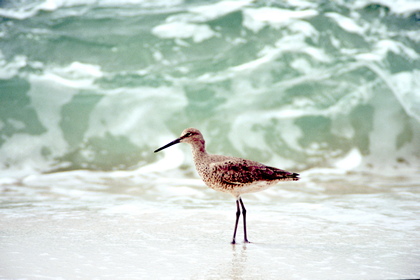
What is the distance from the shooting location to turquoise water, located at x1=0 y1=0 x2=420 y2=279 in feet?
13.0

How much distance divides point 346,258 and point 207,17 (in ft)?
28.6

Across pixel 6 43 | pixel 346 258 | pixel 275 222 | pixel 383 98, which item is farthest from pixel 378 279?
pixel 6 43

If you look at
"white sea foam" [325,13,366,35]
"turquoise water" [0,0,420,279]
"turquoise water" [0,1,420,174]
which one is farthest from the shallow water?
"white sea foam" [325,13,366,35]

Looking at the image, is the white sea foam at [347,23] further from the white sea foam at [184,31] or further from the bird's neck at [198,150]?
the bird's neck at [198,150]

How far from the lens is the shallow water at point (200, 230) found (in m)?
3.51

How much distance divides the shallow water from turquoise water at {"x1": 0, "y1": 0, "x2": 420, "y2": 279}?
2 cm

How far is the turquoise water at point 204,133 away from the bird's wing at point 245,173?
516 millimetres

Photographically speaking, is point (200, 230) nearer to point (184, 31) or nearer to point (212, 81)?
point (212, 81)

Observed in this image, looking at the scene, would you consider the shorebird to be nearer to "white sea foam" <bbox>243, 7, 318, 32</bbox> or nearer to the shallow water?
the shallow water

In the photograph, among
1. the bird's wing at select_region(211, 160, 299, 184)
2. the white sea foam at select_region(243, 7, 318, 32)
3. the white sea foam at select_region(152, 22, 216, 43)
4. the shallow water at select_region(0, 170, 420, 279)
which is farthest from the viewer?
the white sea foam at select_region(243, 7, 318, 32)

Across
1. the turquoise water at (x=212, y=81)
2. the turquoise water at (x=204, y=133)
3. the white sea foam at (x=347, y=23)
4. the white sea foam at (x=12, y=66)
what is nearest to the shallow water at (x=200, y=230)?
the turquoise water at (x=204, y=133)

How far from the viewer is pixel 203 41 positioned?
11.2m

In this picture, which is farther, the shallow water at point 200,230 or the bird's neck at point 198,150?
the bird's neck at point 198,150

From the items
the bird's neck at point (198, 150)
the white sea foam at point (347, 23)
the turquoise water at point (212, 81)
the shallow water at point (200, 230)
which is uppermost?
the white sea foam at point (347, 23)
